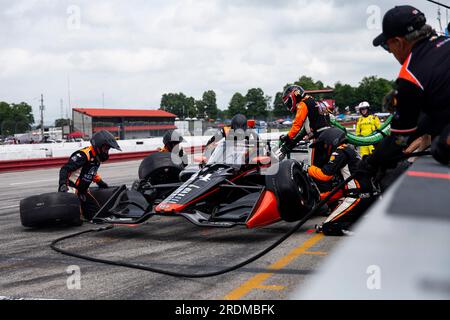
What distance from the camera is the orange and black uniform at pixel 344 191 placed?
6.51m

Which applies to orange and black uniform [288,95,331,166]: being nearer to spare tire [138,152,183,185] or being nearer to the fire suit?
spare tire [138,152,183,185]

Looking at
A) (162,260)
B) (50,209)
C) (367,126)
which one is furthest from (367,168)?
(367,126)

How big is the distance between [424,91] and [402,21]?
479mm

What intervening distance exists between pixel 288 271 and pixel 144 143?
22.4 m

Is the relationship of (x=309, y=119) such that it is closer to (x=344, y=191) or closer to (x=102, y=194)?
(x=344, y=191)

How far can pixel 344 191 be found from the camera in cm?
697

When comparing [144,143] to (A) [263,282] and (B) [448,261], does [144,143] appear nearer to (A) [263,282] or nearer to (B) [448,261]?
(A) [263,282]

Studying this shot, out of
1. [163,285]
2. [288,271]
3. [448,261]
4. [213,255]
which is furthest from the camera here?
[213,255]

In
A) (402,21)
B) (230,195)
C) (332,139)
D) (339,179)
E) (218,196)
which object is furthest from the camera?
(339,179)

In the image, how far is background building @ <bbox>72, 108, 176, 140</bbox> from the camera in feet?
139

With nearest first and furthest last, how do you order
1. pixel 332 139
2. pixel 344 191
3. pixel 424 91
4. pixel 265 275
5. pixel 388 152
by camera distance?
pixel 424 91 → pixel 388 152 → pixel 265 275 → pixel 344 191 → pixel 332 139

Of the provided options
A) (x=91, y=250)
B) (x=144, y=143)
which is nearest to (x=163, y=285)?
(x=91, y=250)

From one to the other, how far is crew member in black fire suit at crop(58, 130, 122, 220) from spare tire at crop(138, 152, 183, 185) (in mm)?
675
